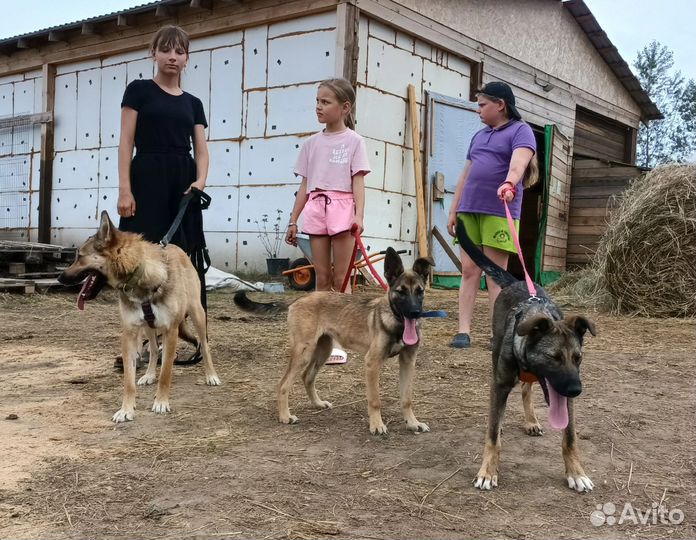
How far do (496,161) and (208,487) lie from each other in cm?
365

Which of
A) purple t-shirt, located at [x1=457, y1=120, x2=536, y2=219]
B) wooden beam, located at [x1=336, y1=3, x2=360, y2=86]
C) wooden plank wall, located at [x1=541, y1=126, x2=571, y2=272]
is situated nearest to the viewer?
purple t-shirt, located at [x1=457, y1=120, x2=536, y2=219]

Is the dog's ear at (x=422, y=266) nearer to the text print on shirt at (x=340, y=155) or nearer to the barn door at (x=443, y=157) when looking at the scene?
the text print on shirt at (x=340, y=155)

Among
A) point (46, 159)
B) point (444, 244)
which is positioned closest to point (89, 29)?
point (46, 159)

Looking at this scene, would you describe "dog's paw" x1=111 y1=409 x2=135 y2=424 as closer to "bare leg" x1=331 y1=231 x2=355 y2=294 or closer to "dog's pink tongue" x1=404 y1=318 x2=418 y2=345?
"dog's pink tongue" x1=404 y1=318 x2=418 y2=345


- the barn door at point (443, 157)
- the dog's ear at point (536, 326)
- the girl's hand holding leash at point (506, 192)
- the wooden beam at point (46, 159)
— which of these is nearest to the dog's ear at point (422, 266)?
the girl's hand holding leash at point (506, 192)

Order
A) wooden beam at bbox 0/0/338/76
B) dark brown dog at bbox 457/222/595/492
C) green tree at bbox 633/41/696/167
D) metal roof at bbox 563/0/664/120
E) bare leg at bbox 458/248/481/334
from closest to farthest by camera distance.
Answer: dark brown dog at bbox 457/222/595/492 < bare leg at bbox 458/248/481/334 < wooden beam at bbox 0/0/338/76 < metal roof at bbox 563/0/664/120 < green tree at bbox 633/41/696/167

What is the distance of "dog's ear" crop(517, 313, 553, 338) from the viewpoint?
8.17 ft

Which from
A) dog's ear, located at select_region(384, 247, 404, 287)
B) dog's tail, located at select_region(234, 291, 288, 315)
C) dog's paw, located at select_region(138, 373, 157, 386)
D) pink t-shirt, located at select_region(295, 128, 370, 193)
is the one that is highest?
pink t-shirt, located at select_region(295, 128, 370, 193)

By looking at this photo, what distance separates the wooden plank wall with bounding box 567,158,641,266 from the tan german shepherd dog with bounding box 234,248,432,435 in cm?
1088

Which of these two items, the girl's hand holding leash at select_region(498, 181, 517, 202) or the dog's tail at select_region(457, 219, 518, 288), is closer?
the dog's tail at select_region(457, 219, 518, 288)

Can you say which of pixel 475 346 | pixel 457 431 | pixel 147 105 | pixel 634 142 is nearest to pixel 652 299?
pixel 475 346

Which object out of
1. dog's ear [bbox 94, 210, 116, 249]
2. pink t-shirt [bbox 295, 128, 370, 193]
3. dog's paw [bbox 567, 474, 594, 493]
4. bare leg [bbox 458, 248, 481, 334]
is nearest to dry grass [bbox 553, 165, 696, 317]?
bare leg [bbox 458, 248, 481, 334]

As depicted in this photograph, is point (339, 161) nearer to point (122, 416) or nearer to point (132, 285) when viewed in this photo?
point (132, 285)

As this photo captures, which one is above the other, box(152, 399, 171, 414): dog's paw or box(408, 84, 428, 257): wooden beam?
box(408, 84, 428, 257): wooden beam
